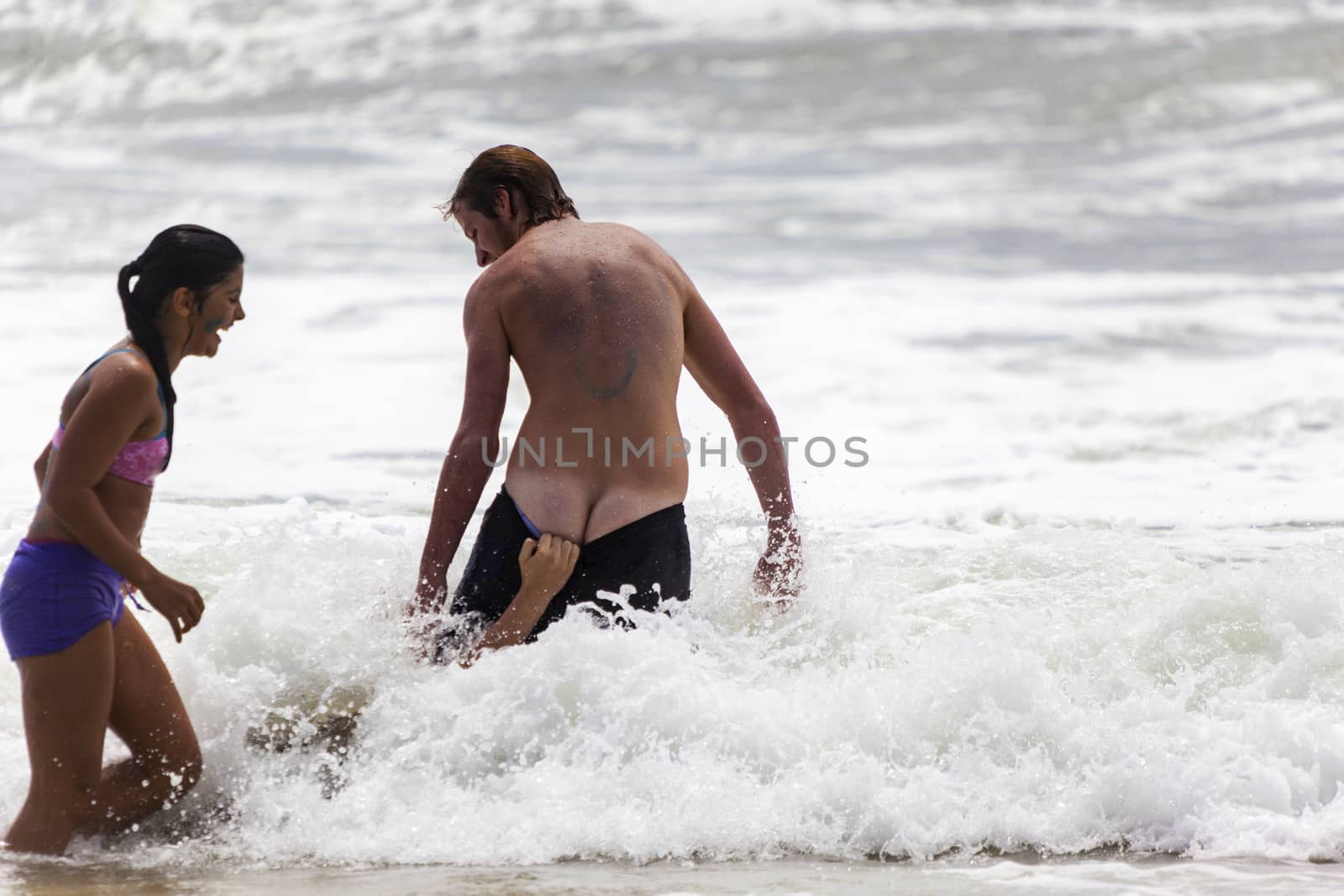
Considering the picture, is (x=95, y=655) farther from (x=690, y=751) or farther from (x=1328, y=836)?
(x=1328, y=836)

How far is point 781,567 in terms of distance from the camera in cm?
374

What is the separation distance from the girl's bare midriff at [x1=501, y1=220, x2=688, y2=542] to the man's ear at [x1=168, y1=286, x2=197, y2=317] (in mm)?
724

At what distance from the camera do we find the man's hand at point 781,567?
12.2 ft

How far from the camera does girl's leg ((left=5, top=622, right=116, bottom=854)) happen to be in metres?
2.80

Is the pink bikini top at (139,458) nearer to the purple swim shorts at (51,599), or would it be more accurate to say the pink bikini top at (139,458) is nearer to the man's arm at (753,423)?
the purple swim shorts at (51,599)

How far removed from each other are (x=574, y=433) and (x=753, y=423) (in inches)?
22.7

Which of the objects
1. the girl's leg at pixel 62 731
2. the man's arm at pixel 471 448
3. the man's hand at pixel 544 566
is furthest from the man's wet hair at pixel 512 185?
the girl's leg at pixel 62 731

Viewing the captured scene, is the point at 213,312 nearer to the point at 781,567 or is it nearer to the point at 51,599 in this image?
the point at 51,599

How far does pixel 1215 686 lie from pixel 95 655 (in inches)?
102

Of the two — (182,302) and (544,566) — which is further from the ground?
(182,302)

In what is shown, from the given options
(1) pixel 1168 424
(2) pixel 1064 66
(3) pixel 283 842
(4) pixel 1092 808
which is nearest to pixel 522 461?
(3) pixel 283 842

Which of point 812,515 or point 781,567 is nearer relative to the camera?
point 781,567

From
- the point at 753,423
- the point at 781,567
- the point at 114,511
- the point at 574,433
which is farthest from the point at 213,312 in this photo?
the point at 781,567

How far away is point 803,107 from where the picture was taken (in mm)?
23375
